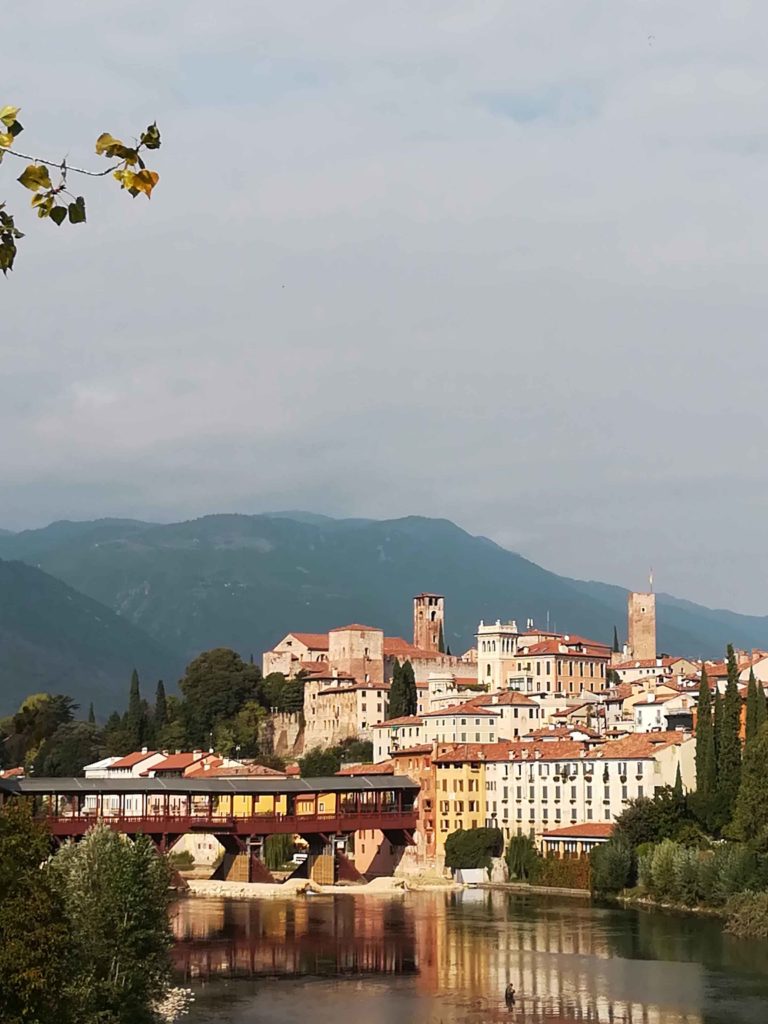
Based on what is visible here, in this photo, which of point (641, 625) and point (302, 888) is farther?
point (641, 625)

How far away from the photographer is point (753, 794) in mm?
56188

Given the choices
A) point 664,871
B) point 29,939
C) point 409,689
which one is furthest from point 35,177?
point 409,689

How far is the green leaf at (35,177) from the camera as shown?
21.5ft

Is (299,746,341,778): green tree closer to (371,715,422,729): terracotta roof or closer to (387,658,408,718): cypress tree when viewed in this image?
(371,715,422,729): terracotta roof

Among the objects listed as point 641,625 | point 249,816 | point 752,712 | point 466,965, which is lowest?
point 466,965

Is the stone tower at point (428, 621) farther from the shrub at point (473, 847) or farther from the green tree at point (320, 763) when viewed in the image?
the shrub at point (473, 847)

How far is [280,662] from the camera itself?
12012cm

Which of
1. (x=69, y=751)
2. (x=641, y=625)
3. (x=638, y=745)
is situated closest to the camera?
(x=638, y=745)

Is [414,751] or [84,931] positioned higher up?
[414,751]

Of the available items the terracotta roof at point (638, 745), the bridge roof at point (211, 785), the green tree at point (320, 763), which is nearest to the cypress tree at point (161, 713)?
the green tree at point (320, 763)

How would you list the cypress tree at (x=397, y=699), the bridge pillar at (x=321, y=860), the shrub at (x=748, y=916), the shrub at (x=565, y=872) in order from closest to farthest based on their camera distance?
the shrub at (x=748, y=916)
the shrub at (x=565, y=872)
the bridge pillar at (x=321, y=860)
the cypress tree at (x=397, y=699)

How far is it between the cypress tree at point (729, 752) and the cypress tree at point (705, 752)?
311 mm

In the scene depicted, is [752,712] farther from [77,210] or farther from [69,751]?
[69,751]

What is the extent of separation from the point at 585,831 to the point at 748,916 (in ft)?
57.3
